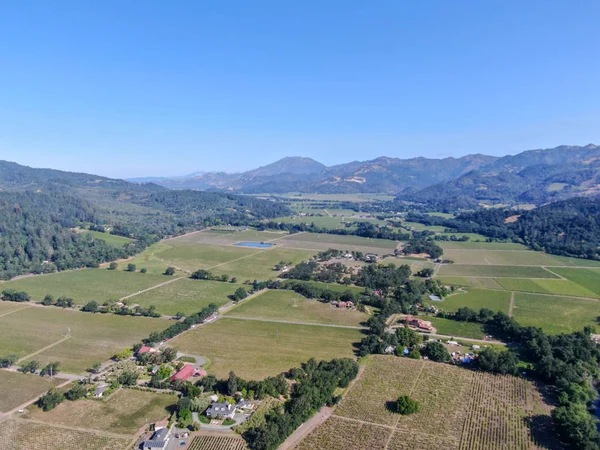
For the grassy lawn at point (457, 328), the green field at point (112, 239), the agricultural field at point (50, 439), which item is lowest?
the agricultural field at point (50, 439)

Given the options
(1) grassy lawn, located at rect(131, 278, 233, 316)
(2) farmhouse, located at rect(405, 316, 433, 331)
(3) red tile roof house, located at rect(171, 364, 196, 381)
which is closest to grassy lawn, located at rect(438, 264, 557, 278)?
(2) farmhouse, located at rect(405, 316, 433, 331)

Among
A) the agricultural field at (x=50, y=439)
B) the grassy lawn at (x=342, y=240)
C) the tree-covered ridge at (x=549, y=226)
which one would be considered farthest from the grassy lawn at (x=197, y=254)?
the tree-covered ridge at (x=549, y=226)

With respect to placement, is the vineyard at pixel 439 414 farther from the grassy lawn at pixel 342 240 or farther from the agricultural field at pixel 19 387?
the grassy lawn at pixel 342 240

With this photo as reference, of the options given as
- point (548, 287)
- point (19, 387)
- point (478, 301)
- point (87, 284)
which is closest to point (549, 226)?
point (548, 287)

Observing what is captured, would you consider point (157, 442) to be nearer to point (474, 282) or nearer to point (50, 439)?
point (50, 439)

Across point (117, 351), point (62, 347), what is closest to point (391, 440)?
point (117, 351)

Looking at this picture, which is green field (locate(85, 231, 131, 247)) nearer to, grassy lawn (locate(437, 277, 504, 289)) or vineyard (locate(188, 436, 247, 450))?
grassy lawn (locate(437, 277, 504, 289))
